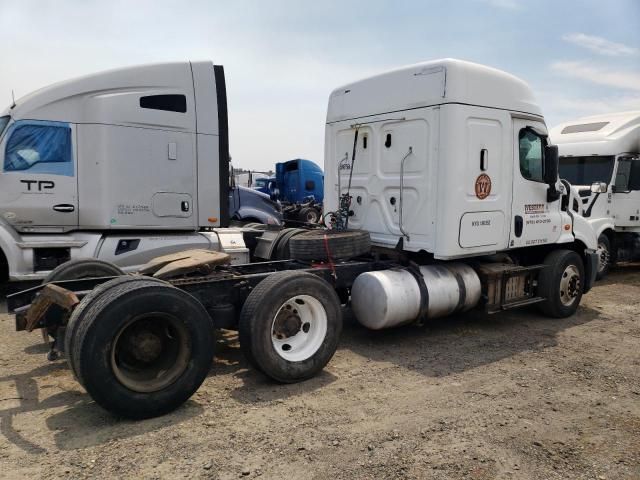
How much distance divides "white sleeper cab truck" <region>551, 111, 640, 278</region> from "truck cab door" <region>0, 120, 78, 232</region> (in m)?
9.48

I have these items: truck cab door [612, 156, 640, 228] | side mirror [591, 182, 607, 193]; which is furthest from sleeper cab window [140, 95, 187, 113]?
truck cab door [612, 156, 640, 228]

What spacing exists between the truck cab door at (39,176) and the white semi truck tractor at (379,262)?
7.96 feet

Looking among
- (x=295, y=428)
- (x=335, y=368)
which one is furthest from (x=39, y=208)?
(x=295, y=428)

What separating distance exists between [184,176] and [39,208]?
2.10 m

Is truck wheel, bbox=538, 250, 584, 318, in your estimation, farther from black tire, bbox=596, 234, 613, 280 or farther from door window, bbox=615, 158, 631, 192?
door window, bbox=615, 158, 631, 192

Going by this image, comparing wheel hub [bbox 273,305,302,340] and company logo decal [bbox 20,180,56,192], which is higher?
company logo decal [bbox 20,180,56,192]

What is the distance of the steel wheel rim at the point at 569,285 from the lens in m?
7.25

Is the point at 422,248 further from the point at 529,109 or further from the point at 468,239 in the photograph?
the point at 529,109

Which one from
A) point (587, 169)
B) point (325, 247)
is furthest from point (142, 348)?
point (587, 169)

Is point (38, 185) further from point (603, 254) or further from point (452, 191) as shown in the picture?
point (603, 254)

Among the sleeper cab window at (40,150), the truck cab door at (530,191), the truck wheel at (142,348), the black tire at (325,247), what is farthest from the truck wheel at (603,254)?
the sleeper cab window at (40,150)

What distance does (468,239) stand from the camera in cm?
606

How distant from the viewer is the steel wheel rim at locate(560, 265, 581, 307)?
23.8 ft

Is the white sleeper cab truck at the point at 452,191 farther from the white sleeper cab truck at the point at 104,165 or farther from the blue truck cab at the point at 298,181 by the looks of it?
the blue truck cab at the point at 298,181
